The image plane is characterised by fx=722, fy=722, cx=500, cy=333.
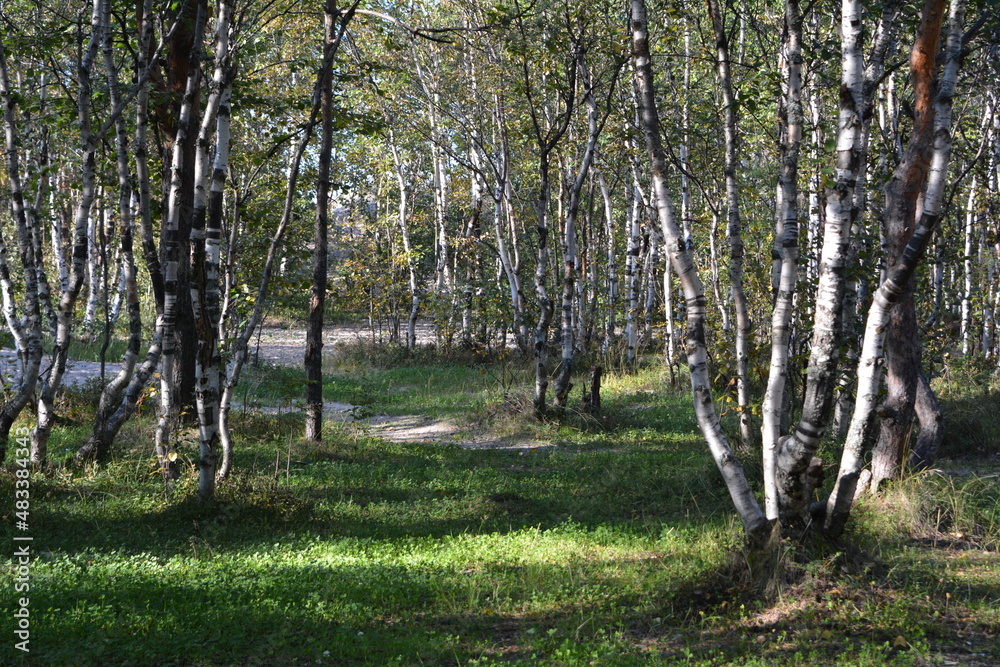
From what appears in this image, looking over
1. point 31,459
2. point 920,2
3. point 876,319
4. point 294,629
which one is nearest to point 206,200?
point 31,459

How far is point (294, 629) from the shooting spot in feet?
15.0

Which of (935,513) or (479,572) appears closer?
(479,572)

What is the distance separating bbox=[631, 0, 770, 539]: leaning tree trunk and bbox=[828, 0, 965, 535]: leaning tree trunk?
0.53m

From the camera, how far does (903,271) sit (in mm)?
4617

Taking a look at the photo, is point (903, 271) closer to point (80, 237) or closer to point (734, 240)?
point (734, 240)

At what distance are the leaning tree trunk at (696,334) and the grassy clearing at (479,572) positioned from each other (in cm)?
40

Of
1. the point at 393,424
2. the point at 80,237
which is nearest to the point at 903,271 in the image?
the point at 80,237

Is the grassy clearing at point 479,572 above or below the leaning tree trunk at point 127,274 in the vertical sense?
below

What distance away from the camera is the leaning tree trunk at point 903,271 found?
462cm

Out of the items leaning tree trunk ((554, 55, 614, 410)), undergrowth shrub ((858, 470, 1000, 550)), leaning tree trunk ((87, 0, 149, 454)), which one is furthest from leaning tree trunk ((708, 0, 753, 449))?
leaning tree trunk ((87, 0, 149, 454))

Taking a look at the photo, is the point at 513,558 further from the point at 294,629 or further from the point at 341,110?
the point at 341,110

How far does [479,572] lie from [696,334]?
2.47 meters

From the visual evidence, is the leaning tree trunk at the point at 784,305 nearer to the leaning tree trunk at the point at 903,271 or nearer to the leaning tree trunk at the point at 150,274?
the leaning tree trunk at the point at 903,271

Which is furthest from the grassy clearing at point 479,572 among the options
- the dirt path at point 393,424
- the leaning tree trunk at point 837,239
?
the dirt path at point 393,424
